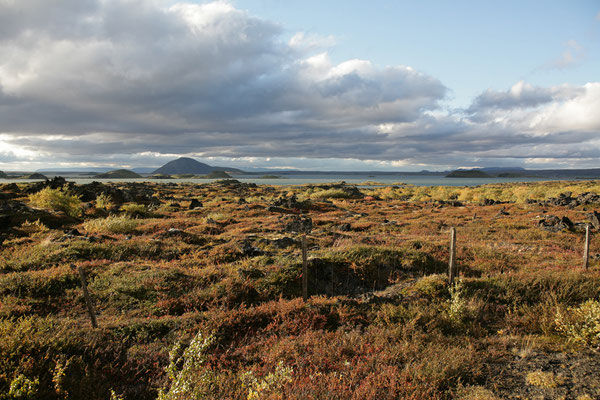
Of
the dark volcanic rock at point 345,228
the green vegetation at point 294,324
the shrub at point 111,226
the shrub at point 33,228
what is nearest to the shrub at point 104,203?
the shrub at point 111,226

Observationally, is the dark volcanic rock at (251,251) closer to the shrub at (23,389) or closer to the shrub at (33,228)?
the shrub at (23,389)

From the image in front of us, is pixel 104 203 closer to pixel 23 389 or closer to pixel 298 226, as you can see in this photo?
pixel 298 226

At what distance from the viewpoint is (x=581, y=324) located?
22.1 ft

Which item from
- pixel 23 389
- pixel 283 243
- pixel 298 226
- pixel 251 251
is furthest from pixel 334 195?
pixel 23 389

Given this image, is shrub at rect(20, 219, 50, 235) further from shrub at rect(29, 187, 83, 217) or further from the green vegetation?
shrub at rect(29, 187, 83, 217)

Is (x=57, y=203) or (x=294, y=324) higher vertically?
(x=57, y=203)

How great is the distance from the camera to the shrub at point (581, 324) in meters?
5.95

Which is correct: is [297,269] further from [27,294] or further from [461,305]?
[27,294]

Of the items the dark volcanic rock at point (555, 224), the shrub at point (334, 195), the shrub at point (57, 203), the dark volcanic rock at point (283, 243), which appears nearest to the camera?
the dark volcanic rock at point (283, 243)

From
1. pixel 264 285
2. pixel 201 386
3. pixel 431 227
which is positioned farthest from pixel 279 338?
pixel 431 227

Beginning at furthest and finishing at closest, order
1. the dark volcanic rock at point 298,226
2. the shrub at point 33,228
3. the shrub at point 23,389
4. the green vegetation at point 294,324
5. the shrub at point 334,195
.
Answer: the shrub at point 334,195 → the dark volcanic rock at point 298,226 → the shrub at point 33,228 → the green vegetation at point 294,324 → the shrub at point 23,389

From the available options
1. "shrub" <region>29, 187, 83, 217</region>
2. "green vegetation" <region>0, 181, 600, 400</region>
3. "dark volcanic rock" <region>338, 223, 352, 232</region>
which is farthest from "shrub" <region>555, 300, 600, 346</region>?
"shrub" <region>29, 187, 83, 217</region>

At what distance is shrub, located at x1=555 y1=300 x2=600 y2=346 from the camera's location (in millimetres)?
5953

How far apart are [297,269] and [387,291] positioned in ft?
10.7
